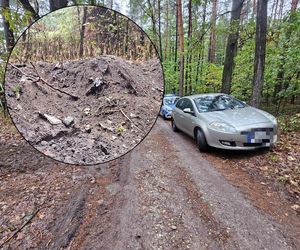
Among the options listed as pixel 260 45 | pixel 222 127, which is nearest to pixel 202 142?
pixel 222 127

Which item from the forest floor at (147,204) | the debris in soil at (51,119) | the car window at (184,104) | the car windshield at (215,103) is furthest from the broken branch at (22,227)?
the car window at (184,104)

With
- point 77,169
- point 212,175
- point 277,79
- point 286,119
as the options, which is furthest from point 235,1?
point 77,169

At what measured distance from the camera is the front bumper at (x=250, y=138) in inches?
195

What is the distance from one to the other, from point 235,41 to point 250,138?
679cm

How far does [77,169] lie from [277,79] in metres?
9.22

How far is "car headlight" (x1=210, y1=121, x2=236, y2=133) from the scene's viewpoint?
5.10m

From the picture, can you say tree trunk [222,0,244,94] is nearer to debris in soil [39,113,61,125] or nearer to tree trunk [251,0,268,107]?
tree trunk [251,0,268,107]

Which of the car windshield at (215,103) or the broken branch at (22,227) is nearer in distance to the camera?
the broken branch at (22,227)

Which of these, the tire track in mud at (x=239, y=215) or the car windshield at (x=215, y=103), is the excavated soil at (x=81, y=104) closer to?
the tire track in mud at (x=239, y=215)

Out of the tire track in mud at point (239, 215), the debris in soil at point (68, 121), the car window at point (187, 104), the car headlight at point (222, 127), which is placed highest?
the debris in soil at point (68, 121)

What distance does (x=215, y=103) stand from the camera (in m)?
6.50

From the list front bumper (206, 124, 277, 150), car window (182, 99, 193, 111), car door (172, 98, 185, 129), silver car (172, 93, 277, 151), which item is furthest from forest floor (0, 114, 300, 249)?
car door (172, 98, 185, 129)

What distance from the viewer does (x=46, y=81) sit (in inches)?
56.6

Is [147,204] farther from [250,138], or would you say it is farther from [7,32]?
[7,32]
